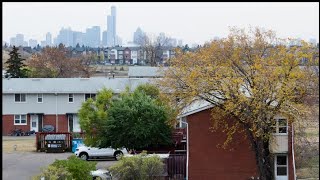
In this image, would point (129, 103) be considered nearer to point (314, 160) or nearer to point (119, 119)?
point (119, 119)

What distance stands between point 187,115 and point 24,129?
1050 inches

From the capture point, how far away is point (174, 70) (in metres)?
25.7

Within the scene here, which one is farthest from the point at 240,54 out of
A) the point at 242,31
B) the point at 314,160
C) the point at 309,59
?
the point at 314,160

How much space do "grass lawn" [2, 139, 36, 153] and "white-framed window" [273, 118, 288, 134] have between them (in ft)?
64.7

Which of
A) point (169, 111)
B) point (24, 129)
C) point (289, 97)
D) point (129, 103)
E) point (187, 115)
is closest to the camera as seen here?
point (289, 97)

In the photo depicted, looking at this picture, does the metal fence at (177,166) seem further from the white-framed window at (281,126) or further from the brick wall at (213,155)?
the white-framed window at (281,126)

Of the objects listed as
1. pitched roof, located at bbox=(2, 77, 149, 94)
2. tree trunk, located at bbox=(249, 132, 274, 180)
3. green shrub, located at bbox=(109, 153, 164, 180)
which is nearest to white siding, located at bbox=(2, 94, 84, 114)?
pitched roof, located at bbox=(2, 77, 149, 94)

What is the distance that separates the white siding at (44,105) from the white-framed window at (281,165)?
26383 mm

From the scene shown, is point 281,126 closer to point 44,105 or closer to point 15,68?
point 44,105

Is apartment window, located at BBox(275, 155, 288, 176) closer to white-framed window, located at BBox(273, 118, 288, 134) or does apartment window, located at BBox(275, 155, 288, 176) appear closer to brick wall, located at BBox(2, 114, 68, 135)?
white-framed window, located at BBox(273, 118, 288, 134)

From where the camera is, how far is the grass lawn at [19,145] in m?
39.9

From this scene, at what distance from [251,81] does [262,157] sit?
3054 mm

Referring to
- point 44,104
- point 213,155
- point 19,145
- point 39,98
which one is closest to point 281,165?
point 213,155

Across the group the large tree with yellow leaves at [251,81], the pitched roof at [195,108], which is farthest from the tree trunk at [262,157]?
the pitched roof at [195,108]
